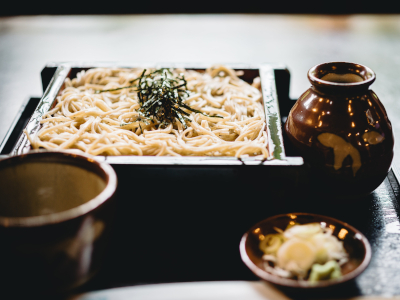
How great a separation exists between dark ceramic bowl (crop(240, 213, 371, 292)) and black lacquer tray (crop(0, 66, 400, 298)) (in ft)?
0.32

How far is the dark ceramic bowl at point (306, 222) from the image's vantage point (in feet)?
3.34

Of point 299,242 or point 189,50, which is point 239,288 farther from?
point 189,50

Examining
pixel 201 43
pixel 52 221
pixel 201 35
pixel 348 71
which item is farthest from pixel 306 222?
pixel 201 35

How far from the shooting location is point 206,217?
1421mm

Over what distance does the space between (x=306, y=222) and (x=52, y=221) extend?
28.7 inches

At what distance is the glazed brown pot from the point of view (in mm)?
928

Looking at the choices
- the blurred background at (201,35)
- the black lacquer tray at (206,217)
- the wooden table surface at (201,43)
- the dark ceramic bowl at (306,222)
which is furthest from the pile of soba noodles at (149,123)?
the blurred background at (201,35)

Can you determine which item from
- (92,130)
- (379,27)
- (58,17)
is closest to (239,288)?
(92,130)

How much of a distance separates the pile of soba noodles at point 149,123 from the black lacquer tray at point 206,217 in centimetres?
16

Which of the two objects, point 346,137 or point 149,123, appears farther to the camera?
point 149,123

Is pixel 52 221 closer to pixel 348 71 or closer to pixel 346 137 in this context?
pixel 346 137

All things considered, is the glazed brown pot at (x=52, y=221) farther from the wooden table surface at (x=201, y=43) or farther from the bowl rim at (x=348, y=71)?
the wooden table surface at (x=201, y=43)

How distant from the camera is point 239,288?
105 cm

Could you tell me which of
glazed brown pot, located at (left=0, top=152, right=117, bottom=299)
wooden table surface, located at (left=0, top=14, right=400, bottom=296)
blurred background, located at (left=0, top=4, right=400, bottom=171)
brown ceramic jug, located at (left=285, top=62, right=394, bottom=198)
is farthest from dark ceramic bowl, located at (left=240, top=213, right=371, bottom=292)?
blurred background, located at (left=0, top=4, right=400, bottom=171)
